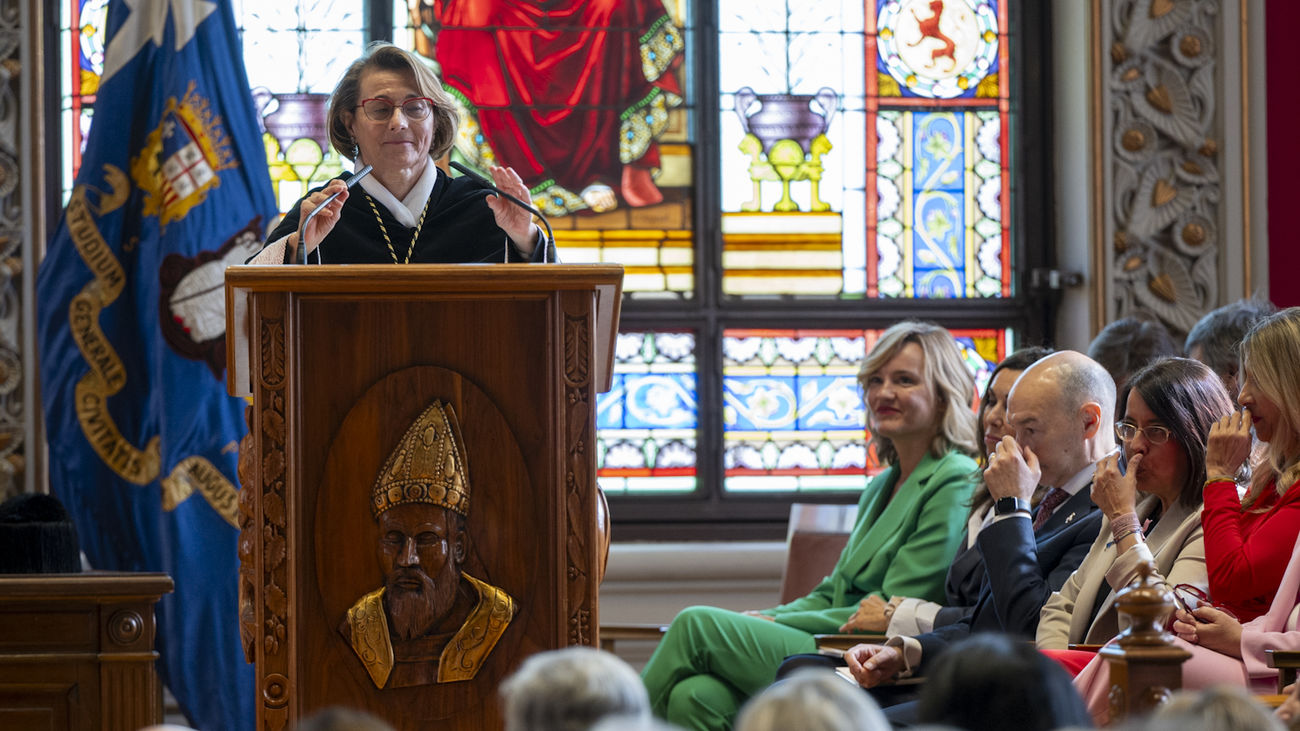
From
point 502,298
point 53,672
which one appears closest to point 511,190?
point 502,298

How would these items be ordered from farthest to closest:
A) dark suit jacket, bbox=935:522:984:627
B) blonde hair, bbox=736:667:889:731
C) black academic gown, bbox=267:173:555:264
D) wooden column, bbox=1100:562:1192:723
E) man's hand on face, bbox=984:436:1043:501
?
dark suit jacket, bbox=935:522:984:627 → man's hand on face, bbox=984:436:1043:501 → black academic gown, bbox=267:173:555:264 → wooden column, bbox=1100:562:1192:723 → blonde hair, bbox=736:667:889:731

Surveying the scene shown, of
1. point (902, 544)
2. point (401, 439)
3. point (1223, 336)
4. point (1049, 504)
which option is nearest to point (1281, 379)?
point (1049, 504)

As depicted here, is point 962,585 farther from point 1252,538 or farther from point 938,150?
point 938,150

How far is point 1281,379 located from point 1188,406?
0.32m

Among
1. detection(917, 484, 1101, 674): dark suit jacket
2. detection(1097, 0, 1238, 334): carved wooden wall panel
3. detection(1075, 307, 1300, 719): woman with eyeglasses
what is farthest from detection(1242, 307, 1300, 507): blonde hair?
detection(1097, 0, 1238, 334): carved wooden wall panel

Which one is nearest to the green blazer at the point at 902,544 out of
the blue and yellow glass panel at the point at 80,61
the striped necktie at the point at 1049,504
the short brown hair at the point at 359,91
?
the striped necktie at the point at 1049,504

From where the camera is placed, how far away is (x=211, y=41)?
223 inches

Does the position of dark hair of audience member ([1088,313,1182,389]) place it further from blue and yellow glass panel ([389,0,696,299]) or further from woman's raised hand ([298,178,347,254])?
woman's raised hand ([298,178,347,254])

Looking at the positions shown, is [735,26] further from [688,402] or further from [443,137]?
[443,137]

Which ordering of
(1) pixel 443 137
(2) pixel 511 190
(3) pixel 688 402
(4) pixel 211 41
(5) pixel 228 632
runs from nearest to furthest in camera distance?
1. (2) pixel 511 190
2. (1) pixel 443 137
3. (5) pixel 228 632
4. (4) pixel 211 41
5. (3) pixel 688 402

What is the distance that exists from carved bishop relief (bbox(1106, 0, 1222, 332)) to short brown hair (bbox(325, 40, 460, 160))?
345cm

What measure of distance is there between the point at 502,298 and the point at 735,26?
4.00 meters

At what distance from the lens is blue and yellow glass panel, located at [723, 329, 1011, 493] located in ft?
21.0

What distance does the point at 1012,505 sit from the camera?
144 inches
